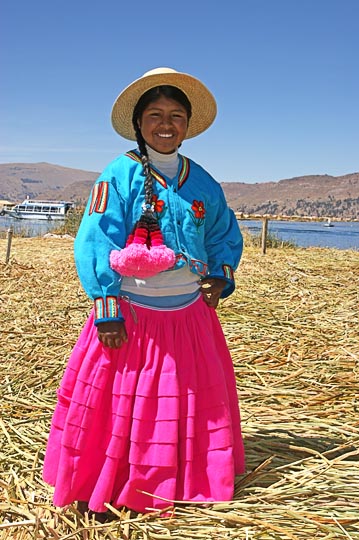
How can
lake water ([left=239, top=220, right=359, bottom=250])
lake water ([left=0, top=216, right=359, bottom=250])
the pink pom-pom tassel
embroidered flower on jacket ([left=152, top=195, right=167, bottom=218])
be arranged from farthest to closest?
1. lake water ([left=0, top=216, right=359, bottom=250])
2. lake water ([left=239, top=220, right=359, bottom=250])
3. embroidered flower on jacket ([left=152, top=195, right=167, bottom=218])
4. the pink pom-pom tassel

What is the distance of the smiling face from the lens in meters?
1.90

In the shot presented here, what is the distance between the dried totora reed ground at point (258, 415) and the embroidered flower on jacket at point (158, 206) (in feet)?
3.13

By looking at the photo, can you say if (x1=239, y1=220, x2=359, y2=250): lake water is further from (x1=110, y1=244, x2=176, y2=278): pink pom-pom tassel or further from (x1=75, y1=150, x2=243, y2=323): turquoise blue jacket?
(x1=110, y1=244, x2=176, y2=278): pink pom-pom tassel

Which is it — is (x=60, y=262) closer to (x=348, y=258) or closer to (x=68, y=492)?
(x=348, y=258)

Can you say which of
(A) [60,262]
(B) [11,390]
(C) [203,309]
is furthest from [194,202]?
(A) [60,262]

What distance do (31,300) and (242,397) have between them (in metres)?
3.03

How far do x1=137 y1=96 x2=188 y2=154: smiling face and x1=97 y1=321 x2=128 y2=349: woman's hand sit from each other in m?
0.62

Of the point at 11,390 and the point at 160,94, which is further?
the point at 11,390

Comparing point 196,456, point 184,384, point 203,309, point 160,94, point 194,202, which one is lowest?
point 196,456

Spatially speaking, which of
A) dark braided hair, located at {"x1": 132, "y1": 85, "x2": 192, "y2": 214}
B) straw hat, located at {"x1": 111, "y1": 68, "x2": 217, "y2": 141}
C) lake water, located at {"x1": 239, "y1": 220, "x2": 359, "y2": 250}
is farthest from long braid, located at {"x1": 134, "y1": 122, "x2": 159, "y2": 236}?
lake water, located at {"x1": 239, "y1": 220, "x2": 359, "y2": 250}

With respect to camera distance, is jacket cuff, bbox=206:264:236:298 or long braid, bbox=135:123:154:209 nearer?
long braid, bbox=135:123:154:209

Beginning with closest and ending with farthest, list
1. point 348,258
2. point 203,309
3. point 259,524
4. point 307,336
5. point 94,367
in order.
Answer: point 259,524
point 94,367
point 203,309
point 307,336
point 348,258

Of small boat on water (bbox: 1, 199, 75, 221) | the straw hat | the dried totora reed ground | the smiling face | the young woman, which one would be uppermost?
small boat on water (bbox: 1, 199, 75, 221)

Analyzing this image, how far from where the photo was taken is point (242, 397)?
3.05 meters
